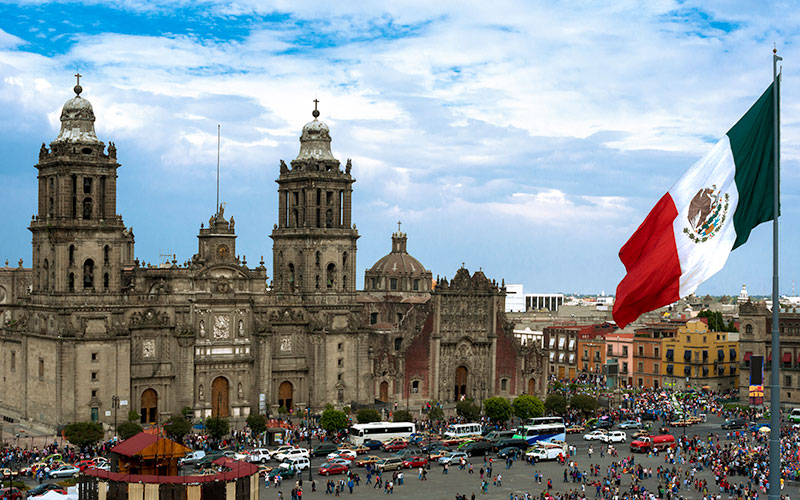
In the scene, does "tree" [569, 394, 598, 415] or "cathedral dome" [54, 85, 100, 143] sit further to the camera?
"tree" [569, 394, 598, 415]

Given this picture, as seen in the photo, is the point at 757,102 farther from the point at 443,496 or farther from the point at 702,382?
the point at 702,382

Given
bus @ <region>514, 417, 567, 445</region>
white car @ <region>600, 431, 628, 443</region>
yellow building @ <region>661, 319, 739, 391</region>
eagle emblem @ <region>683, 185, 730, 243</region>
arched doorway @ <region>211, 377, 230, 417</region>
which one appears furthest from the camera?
yellow building @ <region>661, 319, 739, 391</region>

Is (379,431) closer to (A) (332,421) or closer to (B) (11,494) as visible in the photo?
(A) (332,421)

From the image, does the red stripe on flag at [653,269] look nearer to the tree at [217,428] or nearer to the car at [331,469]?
the car at [331,469]

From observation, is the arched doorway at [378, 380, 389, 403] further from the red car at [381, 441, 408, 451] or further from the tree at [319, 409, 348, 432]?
the red car at [381, 441, 408, 451]

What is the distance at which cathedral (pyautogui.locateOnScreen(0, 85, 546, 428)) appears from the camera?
84.1 meters

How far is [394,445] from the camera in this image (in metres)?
79.7

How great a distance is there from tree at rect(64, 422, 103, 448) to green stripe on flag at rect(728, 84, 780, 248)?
198ft

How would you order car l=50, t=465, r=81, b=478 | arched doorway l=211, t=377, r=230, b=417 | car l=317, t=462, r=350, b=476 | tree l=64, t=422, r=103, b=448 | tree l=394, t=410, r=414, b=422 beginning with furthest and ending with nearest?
arched doorway l=211, t=377, r=230, b=417, tree l=394, t=410, r=414, b=422, tree l=64, t=422, r=103, b=448, car l=317, t=462, r=350, b=476, car l=50, t=465, r=81, b=478

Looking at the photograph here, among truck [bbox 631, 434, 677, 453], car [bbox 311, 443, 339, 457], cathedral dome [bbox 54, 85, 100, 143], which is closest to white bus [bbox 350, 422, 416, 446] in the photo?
car [bbox 311, 443, 339, 457]

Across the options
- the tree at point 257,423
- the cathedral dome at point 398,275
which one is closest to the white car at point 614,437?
the tree at point 257,423

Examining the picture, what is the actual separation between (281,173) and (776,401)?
82.0 metres

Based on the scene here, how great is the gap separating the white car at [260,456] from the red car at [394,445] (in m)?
9.36

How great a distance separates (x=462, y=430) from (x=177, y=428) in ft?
71.8
